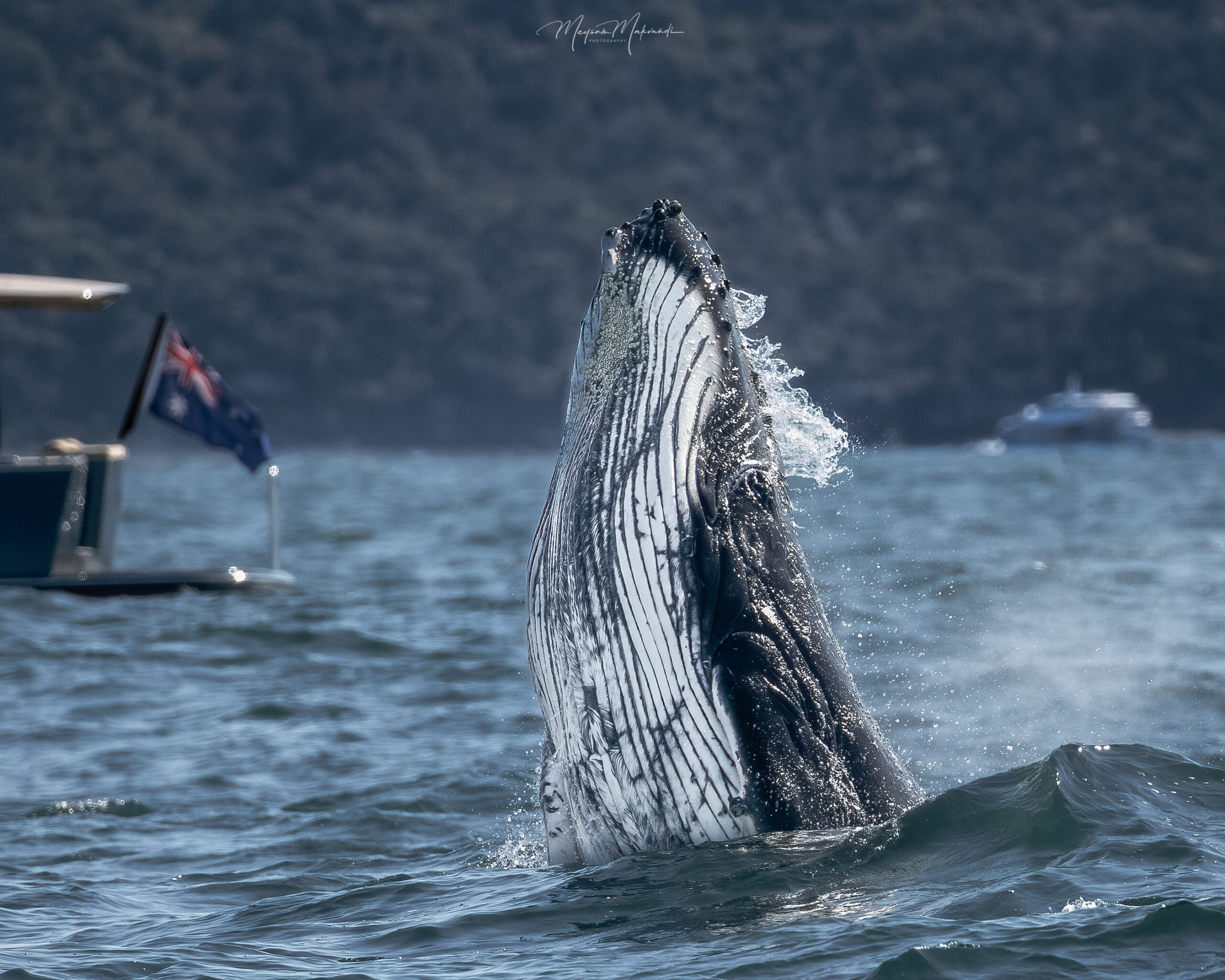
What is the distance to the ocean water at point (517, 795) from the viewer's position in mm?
4941

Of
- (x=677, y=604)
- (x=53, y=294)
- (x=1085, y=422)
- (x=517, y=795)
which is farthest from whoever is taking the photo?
(x=1085, y=422)

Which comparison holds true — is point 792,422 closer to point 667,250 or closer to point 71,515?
point 667,250

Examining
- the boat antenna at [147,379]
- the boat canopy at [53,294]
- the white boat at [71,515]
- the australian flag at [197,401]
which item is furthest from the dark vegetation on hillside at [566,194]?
the boat canopy at [53,294]

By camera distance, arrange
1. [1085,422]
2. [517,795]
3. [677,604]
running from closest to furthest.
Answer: [677,604]
[517,795]
[1085,422]

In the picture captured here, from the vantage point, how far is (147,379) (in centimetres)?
1562

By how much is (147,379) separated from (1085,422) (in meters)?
92.8

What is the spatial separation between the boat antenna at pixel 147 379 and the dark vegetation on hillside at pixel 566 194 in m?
111

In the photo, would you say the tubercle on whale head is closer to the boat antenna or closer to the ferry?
the boat antenna

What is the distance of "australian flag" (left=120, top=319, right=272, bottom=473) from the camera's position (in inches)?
627

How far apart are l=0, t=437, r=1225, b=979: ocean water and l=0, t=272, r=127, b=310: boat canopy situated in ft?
11.0

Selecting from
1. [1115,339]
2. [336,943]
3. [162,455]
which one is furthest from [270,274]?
[336,943]

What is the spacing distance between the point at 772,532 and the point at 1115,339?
125416 millimetres

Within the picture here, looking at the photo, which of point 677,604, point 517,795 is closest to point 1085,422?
point 517,795

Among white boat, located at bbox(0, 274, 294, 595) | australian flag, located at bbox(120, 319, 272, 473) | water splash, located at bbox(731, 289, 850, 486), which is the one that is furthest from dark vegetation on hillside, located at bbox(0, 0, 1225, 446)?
water splash, located at bbox(731, 289, 850, 486)
